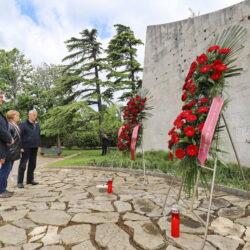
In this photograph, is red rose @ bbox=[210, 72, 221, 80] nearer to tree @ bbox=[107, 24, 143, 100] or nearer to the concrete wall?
the concrete wall

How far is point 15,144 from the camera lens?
366cm

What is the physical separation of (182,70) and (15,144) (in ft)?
19.6

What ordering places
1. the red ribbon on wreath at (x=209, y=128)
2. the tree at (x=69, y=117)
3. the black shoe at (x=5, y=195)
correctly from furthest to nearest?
the tree at (x=69, y=117), the black shoe at (x=5, y=195), the red ribbon on wreath at (x=209, y=128)

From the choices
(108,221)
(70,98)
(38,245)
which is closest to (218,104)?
(108,221)

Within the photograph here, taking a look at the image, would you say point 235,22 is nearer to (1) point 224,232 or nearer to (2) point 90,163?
(1) point 224,232

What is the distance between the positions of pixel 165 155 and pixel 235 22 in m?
4.61

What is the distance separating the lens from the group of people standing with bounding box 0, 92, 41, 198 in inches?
126

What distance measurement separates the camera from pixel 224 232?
7.07 ft

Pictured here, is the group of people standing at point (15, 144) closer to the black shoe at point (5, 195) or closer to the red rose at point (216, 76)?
the black shoe at point (5, 195)

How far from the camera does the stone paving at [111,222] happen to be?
1948 millimetres

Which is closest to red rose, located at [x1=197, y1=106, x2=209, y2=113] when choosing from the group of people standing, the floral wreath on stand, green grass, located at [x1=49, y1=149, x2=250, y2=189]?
the floral wreath on stand

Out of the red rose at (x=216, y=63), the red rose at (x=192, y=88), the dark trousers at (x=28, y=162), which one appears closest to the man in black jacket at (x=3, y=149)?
the dark trousers at (x=28, y=162)

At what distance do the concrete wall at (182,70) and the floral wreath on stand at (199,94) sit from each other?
2914 mm

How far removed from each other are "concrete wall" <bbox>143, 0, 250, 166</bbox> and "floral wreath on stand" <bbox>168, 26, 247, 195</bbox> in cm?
291
